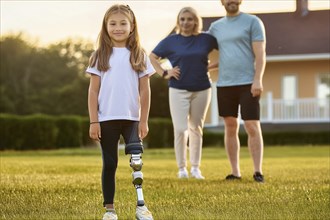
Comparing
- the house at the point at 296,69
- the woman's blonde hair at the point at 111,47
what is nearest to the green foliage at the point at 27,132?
the house at the point at 296,69

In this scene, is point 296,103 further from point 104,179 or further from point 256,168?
point 104,179

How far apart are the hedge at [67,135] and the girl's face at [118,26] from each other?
22364 millimetres

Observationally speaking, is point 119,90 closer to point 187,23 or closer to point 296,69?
point 187,23

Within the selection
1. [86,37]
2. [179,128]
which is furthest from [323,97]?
[86,37]

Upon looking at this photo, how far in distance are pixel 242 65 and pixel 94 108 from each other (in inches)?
152

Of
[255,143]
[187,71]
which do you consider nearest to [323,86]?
[187,71]

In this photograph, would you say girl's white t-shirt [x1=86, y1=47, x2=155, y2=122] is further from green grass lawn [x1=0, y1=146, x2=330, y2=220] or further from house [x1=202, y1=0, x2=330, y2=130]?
house [x1=202, y1=0, x2=330, y2=130]

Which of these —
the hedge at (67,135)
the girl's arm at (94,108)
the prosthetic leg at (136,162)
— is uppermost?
the girl's arm at (94,108)

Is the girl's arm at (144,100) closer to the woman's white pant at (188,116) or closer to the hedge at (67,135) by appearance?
the woman's white pant at (188,116)

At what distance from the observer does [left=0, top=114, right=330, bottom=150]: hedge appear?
27.9 m

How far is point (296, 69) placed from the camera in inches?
1346

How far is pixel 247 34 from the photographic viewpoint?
9367 mm

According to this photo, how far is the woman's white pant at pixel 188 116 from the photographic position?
10.1 metres

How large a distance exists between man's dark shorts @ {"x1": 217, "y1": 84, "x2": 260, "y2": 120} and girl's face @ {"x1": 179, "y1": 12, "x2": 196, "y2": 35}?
882mm
